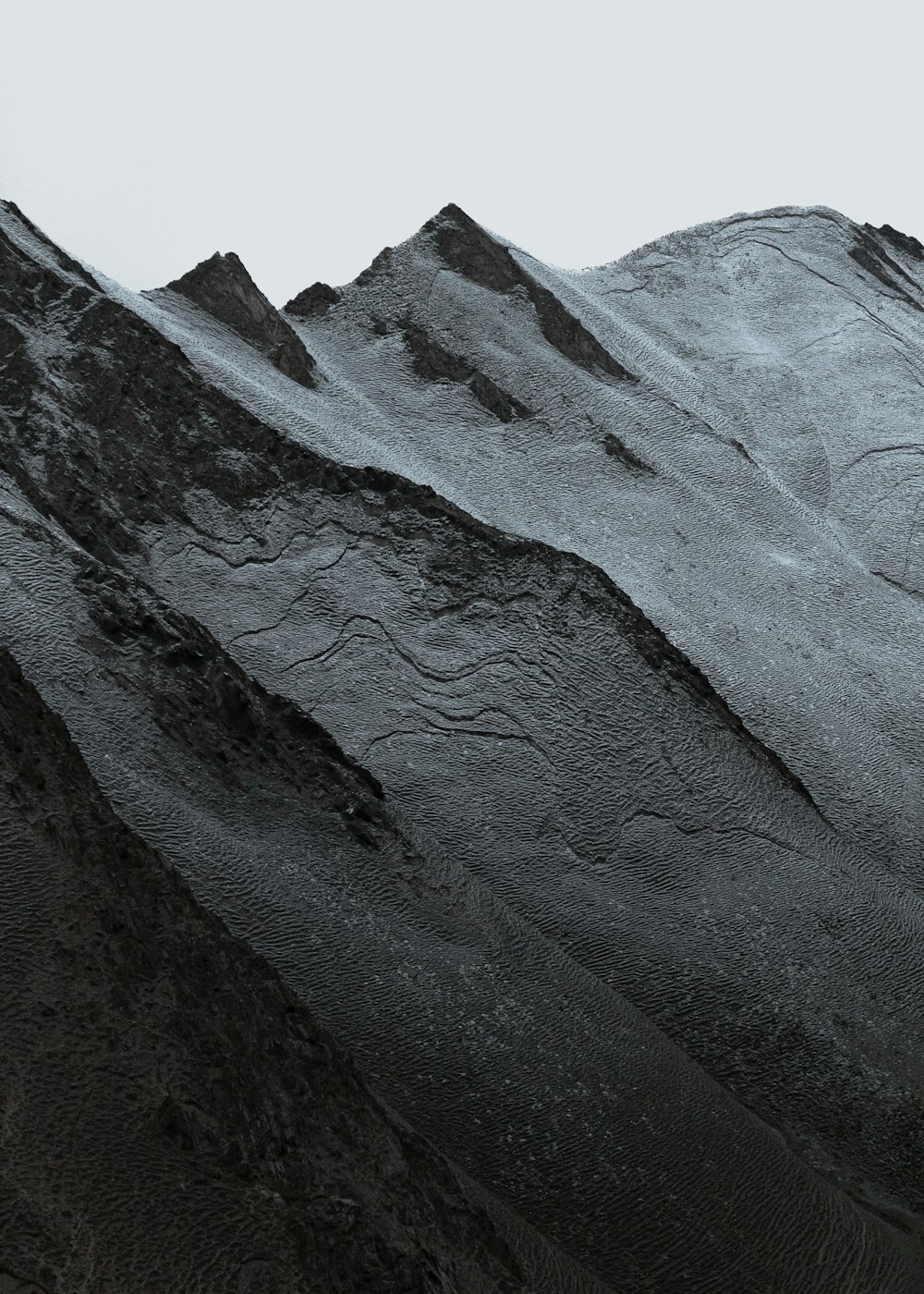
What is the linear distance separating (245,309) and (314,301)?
7.87 feet

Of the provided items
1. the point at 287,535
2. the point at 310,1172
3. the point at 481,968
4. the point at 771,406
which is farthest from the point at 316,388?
the point at 310,1172

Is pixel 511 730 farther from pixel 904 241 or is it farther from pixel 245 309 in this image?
pixel 904 241

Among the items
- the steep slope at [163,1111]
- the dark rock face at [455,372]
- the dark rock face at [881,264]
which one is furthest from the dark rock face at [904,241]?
the steep slope at [163,1111]

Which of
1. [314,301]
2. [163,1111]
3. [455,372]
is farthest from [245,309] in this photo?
[163,1111]

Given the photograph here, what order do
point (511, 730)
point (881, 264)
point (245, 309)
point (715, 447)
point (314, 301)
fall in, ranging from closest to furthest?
point (511, 730), point (715, 447), point (245, 309), point (314, 301), point (881, 264)

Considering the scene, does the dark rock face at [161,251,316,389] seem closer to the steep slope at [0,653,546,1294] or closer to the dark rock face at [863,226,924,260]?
the steep slope at [0,653,546,1294]

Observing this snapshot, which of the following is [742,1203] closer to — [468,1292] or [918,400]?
[468,1292]

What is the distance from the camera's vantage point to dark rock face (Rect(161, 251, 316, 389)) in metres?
20.2

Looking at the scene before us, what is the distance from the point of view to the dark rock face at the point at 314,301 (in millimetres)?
23031

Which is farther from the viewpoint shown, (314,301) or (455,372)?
(314,301)

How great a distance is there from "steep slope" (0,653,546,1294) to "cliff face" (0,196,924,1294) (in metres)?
0.06

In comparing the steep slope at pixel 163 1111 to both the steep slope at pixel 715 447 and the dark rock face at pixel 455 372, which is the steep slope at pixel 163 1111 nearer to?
the steep slope at pixel 715 447

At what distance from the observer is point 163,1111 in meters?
6.34

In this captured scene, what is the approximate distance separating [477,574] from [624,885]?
178 inches
